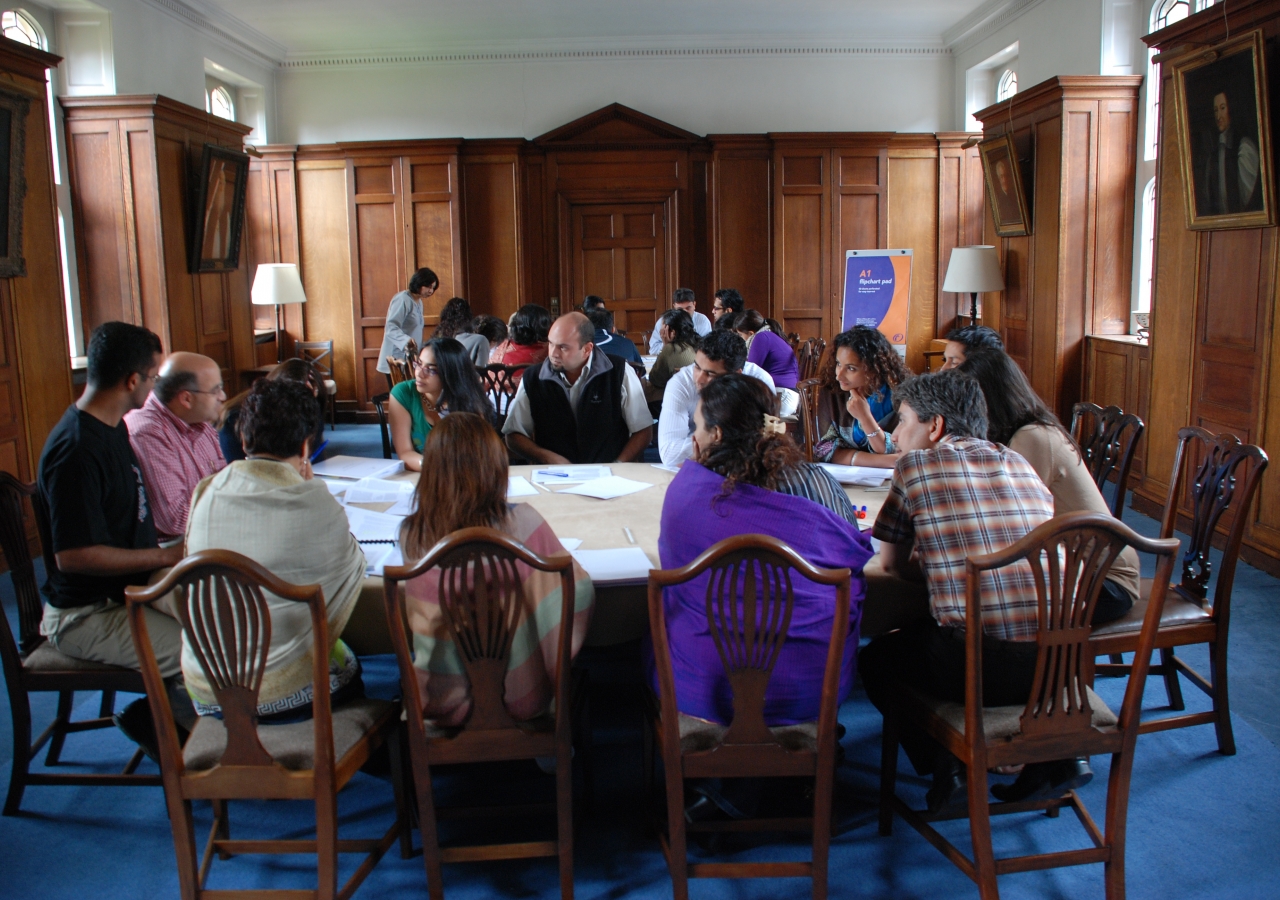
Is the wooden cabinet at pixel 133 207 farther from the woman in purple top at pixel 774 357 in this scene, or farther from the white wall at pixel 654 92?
the woman in purple top at pixel 774 357

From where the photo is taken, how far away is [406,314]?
27.6 feet

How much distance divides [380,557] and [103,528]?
2.46 feet

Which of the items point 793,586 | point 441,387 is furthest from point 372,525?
point 793,586

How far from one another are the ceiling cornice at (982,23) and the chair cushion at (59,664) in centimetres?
810

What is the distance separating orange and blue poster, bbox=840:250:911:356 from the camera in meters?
9.26

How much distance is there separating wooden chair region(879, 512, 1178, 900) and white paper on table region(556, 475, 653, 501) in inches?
51.4

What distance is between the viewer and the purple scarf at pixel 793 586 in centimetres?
210

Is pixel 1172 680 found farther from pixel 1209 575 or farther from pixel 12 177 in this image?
pixel 12 177

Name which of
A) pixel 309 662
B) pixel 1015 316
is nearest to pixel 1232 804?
pixel 309 662

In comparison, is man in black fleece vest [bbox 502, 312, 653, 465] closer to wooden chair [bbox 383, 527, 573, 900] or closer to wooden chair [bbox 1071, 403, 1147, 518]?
wooden chair [bbox 1071, 403, 1147, 518]

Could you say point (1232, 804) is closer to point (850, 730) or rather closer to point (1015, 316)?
point (850, 730)

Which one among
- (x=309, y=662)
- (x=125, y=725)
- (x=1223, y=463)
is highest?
(x=1223, y=463)

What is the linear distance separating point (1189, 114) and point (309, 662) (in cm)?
494

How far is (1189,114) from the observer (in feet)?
15.8
